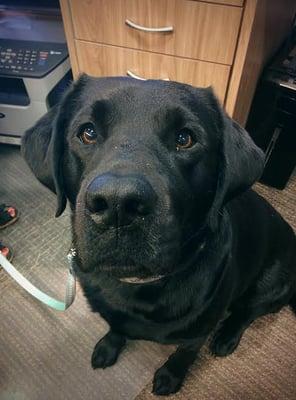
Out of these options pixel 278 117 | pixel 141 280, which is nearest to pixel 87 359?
pixel 141 280

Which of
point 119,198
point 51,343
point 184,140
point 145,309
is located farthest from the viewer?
point 51,343

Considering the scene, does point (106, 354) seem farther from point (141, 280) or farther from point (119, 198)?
point (119, 198)

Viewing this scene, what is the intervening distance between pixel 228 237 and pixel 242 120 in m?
0.89

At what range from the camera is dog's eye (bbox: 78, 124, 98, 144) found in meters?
0.77

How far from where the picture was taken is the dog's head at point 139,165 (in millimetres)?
601

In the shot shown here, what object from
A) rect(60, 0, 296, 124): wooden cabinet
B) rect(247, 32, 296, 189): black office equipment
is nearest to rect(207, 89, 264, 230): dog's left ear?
rect(60, 0, 296, 124): wooden cabinet

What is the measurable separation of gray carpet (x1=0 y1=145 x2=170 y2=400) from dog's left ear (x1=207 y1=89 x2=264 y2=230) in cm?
73

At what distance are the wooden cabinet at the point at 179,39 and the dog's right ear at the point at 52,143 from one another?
0.51 meters

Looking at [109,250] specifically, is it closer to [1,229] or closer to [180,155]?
[180,155]

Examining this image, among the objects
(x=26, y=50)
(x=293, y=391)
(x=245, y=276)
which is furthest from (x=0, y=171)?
(x=293, y=391)

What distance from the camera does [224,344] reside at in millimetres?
1249

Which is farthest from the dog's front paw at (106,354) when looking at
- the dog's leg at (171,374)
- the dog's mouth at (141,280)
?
the dog's mouth at (141,280)

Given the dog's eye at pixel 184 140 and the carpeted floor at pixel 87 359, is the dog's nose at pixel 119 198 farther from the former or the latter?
the carpeted floor at pixel 87 359

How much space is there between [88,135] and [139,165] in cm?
21
